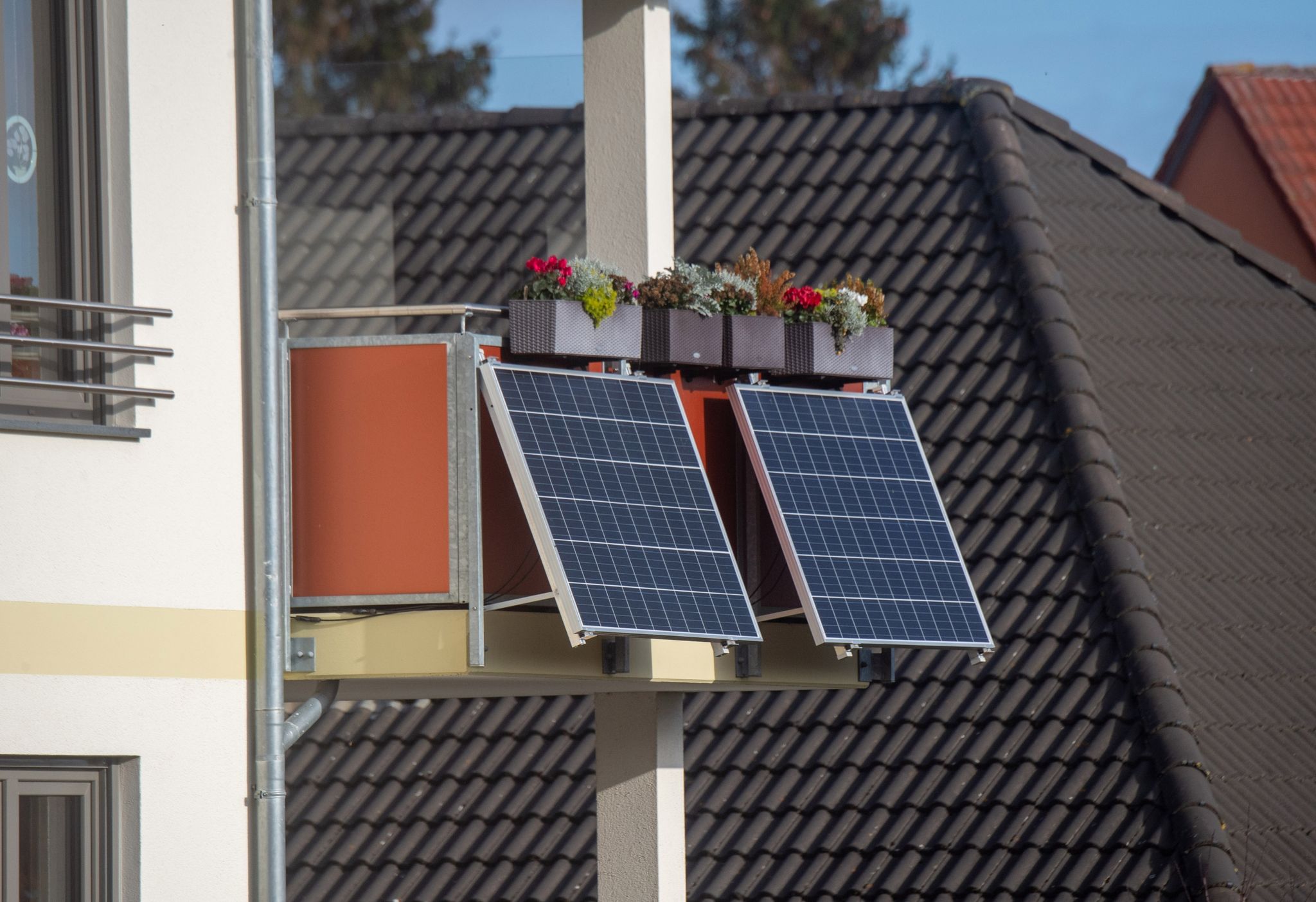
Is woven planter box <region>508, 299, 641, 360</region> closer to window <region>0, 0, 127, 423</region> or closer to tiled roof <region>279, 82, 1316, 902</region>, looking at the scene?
window <region>0, 0, 127, 423</region>

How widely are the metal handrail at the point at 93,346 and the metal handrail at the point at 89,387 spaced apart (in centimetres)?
13

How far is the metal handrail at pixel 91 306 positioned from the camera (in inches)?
331

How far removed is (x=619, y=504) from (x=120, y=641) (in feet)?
7.14

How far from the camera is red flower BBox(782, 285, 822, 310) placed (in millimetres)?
10359

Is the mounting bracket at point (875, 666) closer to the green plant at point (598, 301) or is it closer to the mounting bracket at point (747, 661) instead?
the mounting bracket at point (747, 661)

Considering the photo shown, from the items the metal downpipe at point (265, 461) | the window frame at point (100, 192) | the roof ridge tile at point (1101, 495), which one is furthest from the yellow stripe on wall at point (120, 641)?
the roof ridge tile at point (1101, 495)

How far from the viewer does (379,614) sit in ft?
31.0

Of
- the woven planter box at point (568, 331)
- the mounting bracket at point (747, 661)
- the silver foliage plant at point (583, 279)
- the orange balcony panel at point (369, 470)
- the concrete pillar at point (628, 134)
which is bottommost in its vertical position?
the mounting bracket at point (747, 661)

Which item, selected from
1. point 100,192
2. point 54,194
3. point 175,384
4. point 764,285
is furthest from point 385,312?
point 764,285

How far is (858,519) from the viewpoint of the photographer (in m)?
10.2

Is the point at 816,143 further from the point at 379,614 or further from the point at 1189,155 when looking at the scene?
the point at 1189,155

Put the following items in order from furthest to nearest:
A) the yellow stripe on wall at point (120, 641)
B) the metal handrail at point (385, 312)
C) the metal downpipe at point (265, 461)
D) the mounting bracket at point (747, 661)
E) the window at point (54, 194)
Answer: the mounting bracket at point (747, 661) < the metal handrail at point (385, 312) < the metal downpipe at point (265, 461) < the window at point (54, 194) < the yellow stripe on wall at point (120, 641)

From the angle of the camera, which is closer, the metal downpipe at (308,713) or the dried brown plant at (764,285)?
the metal downpipe at (308,713)

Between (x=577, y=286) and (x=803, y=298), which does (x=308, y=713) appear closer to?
(x=577, y=286)
